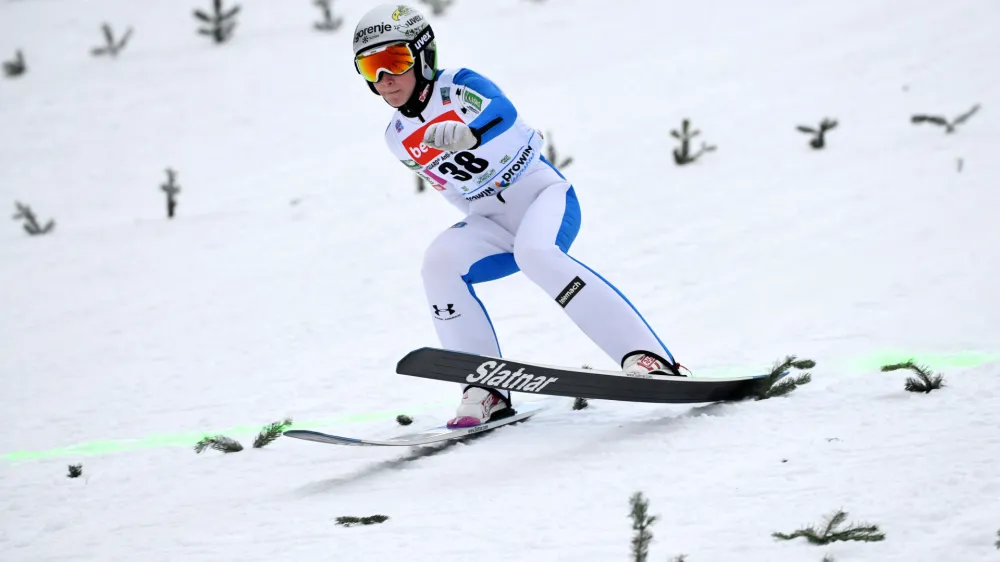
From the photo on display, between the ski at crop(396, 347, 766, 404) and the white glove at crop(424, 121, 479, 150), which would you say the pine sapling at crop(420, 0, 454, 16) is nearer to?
the white glove at crop(424, 121, 479, 150)

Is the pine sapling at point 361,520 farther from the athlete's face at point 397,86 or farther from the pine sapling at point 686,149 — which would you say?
the pine sapling at point 686,149

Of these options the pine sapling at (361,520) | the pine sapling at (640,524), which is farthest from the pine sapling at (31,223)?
the pine sapling at (640,524)

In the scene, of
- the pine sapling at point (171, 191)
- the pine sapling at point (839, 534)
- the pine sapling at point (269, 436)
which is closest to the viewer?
the pine sapling at point (839, 534)

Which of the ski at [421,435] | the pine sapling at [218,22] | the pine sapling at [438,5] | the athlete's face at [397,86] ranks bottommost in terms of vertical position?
the ski at [421,435]

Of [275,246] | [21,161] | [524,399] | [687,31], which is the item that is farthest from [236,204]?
[687,31]

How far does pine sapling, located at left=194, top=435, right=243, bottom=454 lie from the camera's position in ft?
15.4

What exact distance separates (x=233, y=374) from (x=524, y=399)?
2.04 meters

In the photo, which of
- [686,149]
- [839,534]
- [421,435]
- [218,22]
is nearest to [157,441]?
[421,435]

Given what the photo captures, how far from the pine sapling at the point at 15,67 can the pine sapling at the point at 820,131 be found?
37.3ft

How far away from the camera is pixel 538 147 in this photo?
4.96 meters

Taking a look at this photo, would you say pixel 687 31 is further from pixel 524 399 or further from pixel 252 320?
pixel 524 399

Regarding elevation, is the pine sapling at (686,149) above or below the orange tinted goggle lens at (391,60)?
above

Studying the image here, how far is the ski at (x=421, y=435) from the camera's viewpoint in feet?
13.6

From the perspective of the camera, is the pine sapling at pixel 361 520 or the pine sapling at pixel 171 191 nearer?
the pine sapling at pixel 361 520
